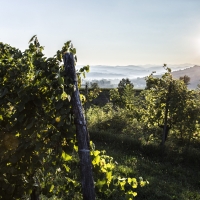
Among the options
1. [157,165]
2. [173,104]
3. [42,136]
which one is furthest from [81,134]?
[173,104]

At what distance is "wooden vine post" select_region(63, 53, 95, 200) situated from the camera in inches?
129

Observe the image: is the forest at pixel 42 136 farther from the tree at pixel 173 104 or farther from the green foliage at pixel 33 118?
the tree at pixel 173 104

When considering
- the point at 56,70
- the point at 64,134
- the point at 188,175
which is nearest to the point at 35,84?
the point at 56,70

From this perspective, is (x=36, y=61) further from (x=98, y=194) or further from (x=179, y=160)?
(x=179, y=160)

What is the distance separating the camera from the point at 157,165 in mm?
11469

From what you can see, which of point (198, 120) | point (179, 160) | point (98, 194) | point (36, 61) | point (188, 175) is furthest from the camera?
point (198, 120)

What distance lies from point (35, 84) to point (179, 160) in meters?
10.3

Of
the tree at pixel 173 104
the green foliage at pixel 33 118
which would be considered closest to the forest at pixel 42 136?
the green foliage at pixel 33 118

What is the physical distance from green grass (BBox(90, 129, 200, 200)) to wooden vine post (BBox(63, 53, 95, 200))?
18.0ft

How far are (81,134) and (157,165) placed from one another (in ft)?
29.2

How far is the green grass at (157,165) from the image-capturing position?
8781 mm

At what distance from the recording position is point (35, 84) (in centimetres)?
334

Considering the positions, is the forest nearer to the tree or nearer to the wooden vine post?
the wooden vine post

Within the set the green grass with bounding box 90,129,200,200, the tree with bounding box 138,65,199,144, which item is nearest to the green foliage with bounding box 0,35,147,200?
the green grass with bounding box 90,129,200,200
